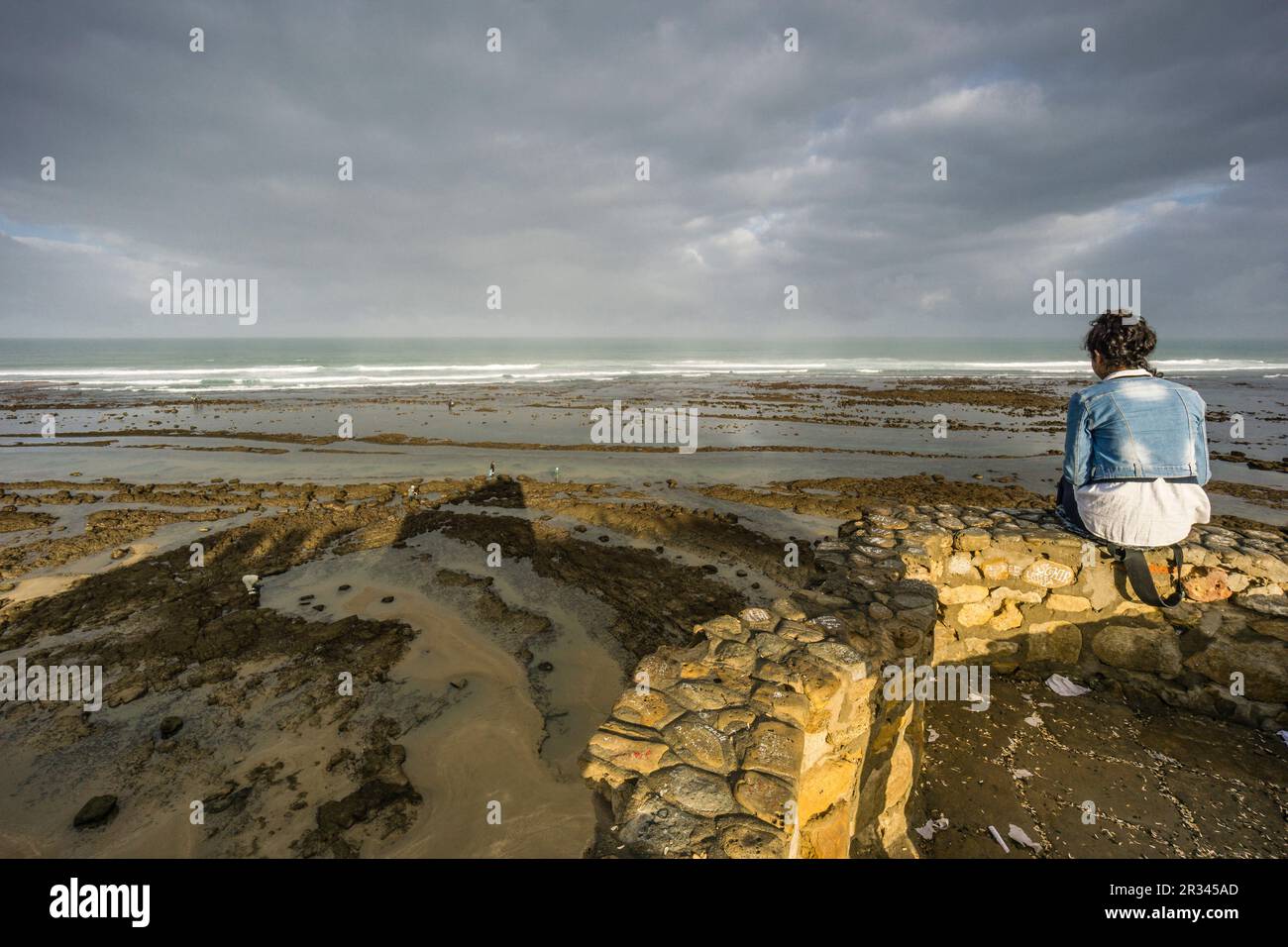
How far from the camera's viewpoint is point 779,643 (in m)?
3.89

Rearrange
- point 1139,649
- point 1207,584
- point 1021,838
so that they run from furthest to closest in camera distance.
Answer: point 1139,649, point 1207,584, point 1021,838

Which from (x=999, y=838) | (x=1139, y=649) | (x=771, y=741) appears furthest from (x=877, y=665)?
(x=1139, y=649)

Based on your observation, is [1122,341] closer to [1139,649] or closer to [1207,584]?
[1207,584]

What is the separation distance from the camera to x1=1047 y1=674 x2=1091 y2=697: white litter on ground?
17.4 ft

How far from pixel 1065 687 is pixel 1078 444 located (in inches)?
117

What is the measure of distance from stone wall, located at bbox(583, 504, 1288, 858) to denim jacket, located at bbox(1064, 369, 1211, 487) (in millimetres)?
1536

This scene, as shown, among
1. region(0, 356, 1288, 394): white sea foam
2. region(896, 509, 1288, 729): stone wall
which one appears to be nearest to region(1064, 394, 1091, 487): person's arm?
region(896, 509, 1288, 729): stone wall

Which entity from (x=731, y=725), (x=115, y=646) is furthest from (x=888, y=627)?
(x=115, y=646)

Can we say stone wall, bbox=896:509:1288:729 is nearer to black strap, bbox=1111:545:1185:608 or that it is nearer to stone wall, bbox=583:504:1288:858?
stone wall, bbox=583:504:1288:858

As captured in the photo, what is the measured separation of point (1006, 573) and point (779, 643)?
3.29 m

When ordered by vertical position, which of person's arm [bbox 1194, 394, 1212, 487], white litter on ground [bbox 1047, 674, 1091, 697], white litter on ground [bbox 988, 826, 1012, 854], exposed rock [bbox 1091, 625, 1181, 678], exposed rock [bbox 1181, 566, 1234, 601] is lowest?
white litter on ground [bbox 988, 826, 1012, 854]

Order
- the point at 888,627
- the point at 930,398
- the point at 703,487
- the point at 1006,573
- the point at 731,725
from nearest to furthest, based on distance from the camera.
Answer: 1. the point at 731,725
2. the point at 888,627
3. the point at 1006,573
4. the point at 703,487
5. the point at 930,398

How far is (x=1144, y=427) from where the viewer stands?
380 centimetres
